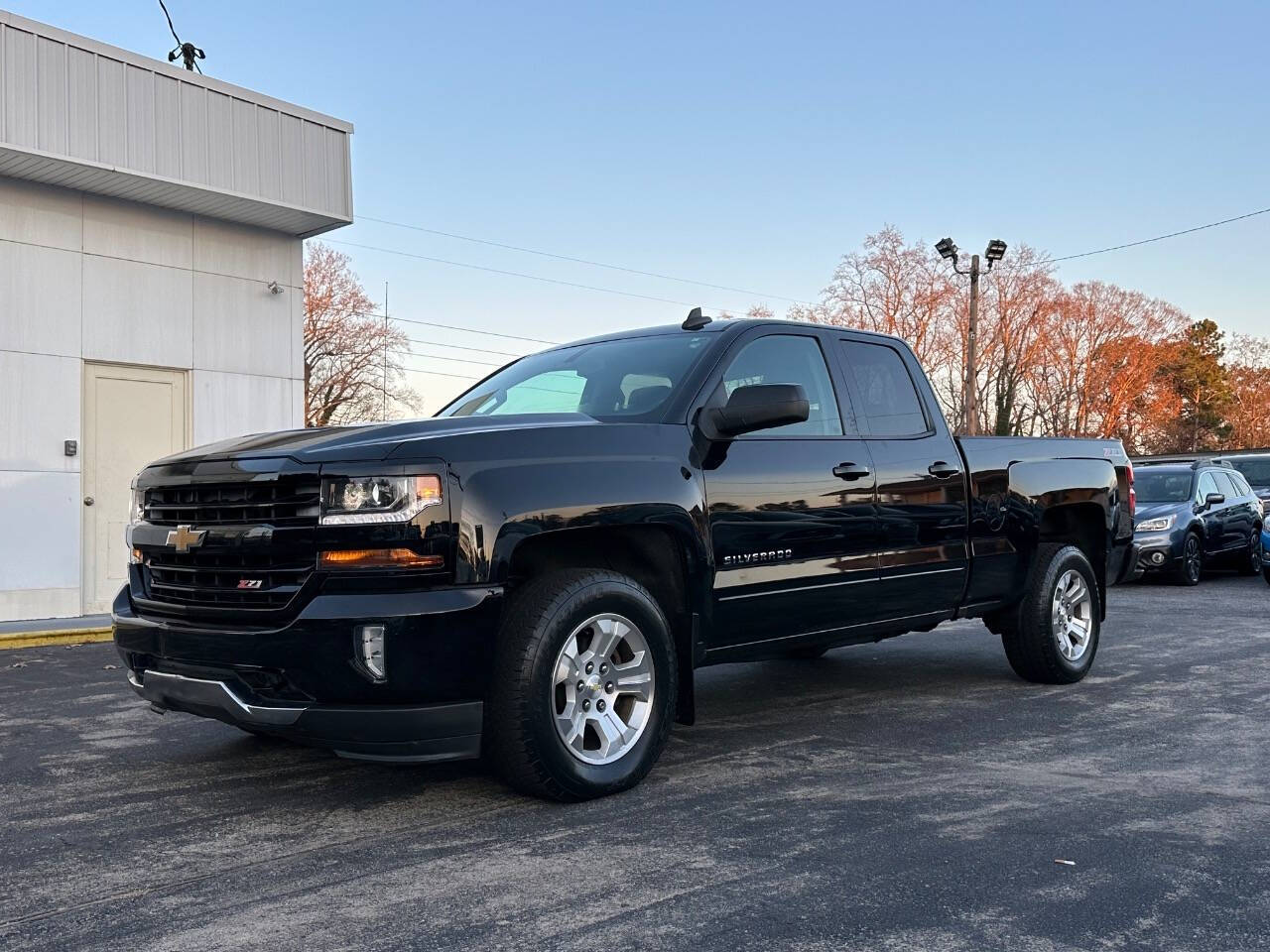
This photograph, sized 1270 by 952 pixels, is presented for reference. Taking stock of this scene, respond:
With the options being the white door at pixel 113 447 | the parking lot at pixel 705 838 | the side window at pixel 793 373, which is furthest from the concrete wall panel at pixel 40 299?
the side window at pixel 793 373

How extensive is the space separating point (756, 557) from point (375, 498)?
70.4 inches

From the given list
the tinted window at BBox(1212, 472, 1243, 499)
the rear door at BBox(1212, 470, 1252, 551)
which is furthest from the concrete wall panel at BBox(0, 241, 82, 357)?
the tinted window at BBox(1212, 472, 1243, 499)

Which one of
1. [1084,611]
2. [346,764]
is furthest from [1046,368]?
[346,764]

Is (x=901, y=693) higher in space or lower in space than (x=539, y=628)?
lower

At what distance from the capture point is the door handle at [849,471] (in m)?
5.67

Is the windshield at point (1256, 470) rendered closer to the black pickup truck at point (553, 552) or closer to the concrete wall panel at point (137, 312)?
the concrete wall panel at point (137, 312)

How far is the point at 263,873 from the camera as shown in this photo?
371 cm

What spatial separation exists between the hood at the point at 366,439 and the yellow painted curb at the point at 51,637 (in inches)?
253

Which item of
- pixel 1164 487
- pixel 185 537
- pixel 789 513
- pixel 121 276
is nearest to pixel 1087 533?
pixel 789 513

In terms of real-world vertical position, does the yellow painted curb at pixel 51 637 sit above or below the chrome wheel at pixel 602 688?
below

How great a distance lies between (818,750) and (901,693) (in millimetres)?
1790

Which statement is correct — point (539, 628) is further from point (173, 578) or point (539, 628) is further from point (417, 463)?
point (173, 578)

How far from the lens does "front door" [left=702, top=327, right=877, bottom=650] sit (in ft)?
16.8

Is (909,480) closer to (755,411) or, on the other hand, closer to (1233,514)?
(755,411)
